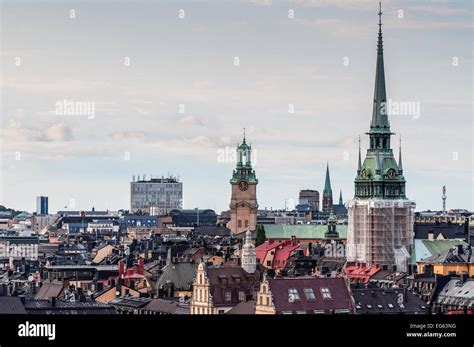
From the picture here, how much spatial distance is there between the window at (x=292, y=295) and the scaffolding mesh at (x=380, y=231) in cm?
3376

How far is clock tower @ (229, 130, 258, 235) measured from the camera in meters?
130

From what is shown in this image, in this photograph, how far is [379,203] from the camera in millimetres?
85438

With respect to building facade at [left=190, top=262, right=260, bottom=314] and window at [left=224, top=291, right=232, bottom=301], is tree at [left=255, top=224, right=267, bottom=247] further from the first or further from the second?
window at [left=224, top=291, right=232, bottom=301]

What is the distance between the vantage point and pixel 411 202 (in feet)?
281

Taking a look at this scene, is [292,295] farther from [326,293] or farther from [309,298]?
[326,293]

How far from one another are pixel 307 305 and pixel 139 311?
7.61 metres

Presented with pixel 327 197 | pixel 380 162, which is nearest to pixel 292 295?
pixel 380 162

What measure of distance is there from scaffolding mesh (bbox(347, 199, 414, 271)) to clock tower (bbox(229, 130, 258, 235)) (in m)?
43.8

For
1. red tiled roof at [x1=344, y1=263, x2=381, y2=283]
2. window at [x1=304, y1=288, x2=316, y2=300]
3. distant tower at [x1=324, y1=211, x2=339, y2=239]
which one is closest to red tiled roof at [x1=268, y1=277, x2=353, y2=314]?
window at [x1=304, y1=288, x2=316, y2=300]

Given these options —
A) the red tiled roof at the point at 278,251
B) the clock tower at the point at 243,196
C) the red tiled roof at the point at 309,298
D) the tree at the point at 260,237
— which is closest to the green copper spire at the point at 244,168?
the clock tower at the point at 243,196

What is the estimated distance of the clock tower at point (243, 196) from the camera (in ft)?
428
